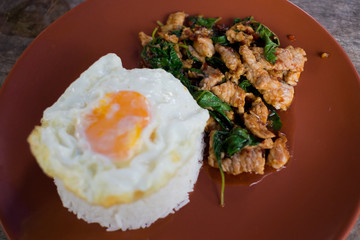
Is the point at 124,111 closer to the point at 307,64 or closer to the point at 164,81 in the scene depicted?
the point at 164,81

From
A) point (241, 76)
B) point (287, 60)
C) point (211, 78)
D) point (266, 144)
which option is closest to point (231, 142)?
point (266, 144)

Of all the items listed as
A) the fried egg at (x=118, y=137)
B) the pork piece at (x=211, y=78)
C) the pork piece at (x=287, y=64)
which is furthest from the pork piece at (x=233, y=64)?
the fried egg at (x=118, y=137)

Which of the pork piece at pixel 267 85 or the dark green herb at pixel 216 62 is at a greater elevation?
the dark green herb at pixel 216 62

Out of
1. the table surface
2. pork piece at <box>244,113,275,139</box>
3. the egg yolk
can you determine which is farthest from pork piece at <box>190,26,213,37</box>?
the table surface

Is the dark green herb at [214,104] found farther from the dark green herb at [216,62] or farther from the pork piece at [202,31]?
the pork piece at [202,31]

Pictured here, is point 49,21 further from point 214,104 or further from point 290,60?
point 290,60

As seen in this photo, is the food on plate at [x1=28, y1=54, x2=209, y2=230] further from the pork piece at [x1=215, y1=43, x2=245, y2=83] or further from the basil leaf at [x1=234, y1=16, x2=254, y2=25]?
the basil leaf at [x1=234, y1=16, x2=254, y2=25]
